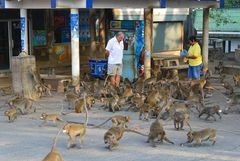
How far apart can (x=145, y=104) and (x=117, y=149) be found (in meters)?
2.91

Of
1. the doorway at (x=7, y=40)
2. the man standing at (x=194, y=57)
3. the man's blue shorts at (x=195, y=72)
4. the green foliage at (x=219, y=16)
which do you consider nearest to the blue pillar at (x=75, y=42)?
the man standing at (x=194, y=57)

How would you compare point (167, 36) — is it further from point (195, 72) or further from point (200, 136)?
point (200, 136)

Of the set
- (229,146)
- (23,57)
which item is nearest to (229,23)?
(23,57)

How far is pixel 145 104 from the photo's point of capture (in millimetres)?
12477

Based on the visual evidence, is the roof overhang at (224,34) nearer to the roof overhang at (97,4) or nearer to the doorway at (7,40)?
the roof overhang at (97,4)

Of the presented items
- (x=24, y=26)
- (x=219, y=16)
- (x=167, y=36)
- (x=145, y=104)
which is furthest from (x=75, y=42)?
(x=219, y=16)

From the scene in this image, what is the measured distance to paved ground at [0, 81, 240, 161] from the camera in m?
9.25

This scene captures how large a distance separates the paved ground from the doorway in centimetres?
634

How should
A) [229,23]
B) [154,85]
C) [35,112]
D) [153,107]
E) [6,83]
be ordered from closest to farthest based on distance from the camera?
[153,107]
[35,112]
[154,85]
[6,83]
[229,23]

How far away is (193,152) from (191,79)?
648 centimetres

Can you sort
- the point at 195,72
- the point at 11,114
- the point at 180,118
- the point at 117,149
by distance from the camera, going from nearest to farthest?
the point at 117,149, the point at 180,118, the point at 11,114, the point at 195,72

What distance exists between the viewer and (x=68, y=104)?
14.3 m

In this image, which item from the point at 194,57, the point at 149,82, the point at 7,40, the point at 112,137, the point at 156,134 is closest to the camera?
the point at 112,137

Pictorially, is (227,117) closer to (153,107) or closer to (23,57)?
(153,107)
